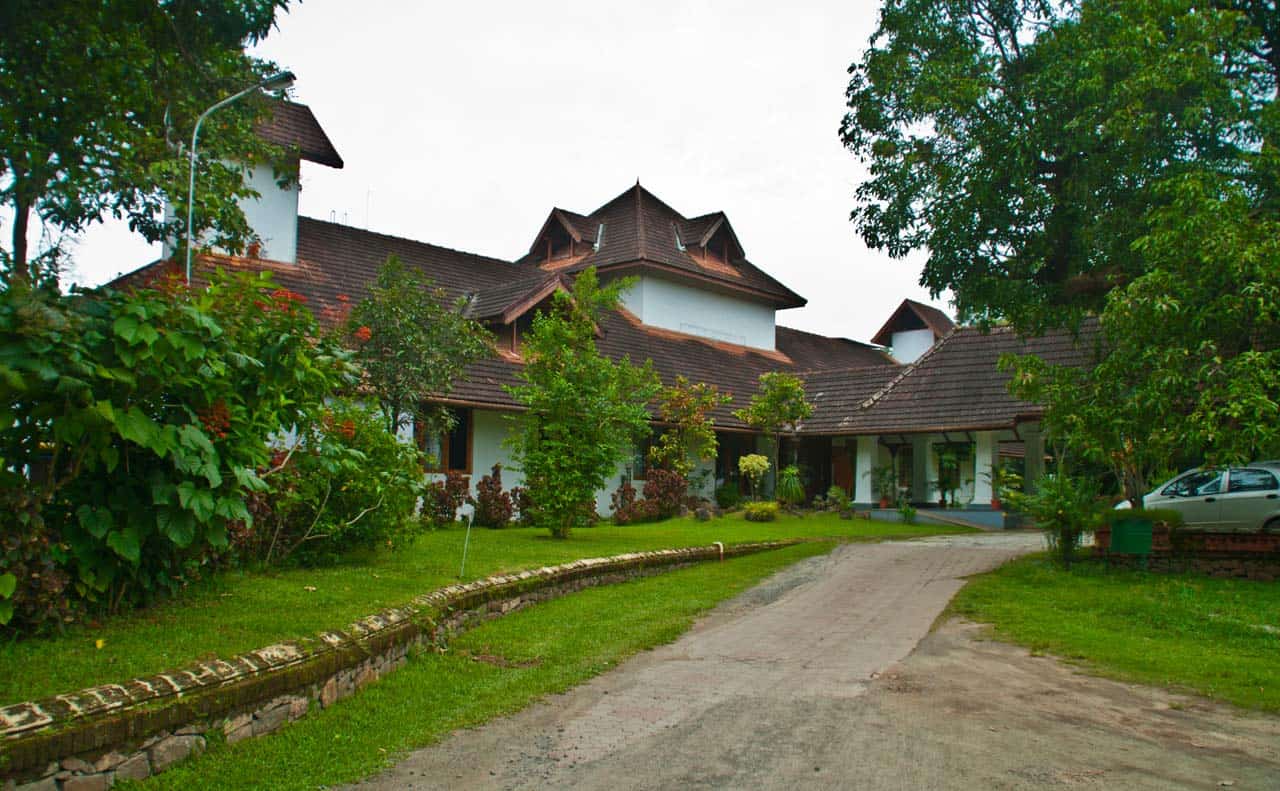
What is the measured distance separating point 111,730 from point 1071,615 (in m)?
10.2

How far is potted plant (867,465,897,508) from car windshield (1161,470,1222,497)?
33.0 feet

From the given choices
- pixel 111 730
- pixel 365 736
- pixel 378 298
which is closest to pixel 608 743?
pixel 365 736

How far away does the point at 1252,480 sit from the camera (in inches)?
644

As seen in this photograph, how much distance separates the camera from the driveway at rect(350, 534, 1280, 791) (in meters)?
5.65

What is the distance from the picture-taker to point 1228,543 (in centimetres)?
1443

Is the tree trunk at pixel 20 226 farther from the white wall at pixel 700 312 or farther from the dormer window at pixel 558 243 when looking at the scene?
the dormer window at pixel 558 243

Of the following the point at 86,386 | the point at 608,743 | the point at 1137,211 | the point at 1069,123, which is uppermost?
the point at 1069,123

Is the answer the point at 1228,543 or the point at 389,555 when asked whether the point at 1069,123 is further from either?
the point at 389,555

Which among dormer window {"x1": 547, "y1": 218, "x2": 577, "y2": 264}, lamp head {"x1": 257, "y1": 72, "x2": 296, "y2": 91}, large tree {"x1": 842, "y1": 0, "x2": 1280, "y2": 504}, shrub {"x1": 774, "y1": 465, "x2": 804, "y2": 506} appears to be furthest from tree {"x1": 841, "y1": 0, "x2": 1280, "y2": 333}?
dormer window {"x1": 547, "y1": 218, "x2": 577, "y2": 264}

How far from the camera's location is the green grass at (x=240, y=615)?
18.6ft

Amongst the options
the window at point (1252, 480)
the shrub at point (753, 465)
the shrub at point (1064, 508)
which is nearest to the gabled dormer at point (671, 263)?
the shrub at point (753, 465)

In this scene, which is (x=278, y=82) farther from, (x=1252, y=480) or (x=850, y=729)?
(x=1252, y=480)

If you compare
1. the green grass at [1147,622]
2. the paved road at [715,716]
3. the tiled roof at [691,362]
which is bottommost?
the paved road at [715,716]

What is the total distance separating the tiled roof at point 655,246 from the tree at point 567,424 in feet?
43.0
